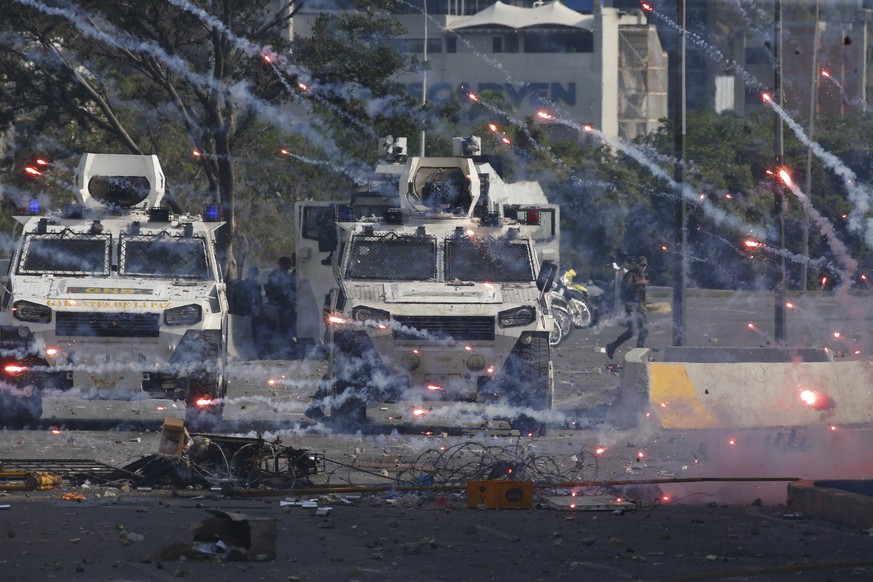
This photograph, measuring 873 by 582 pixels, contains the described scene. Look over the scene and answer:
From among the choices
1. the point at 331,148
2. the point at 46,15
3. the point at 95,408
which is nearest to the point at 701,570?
the point at 95,408

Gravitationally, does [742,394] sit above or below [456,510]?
above

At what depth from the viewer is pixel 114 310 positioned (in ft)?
54.7

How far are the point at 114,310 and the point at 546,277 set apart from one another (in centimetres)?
458

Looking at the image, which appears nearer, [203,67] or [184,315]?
[184,315]

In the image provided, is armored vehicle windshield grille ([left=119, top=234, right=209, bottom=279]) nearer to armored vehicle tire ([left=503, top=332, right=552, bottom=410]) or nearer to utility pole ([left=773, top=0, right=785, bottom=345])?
armored vehicle tire ([left=503, top=332, right=552, bottom=410])

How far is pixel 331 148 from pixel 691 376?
23231mm

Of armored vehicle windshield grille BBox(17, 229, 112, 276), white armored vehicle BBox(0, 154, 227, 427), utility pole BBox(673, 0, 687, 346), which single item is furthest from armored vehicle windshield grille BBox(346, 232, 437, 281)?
utility pole BBox(673, 0, 687, 346)

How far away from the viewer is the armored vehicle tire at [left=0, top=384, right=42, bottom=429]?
1694 cm

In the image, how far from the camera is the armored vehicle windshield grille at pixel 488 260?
17875mm

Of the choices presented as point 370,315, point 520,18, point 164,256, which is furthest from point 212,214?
point 520,18

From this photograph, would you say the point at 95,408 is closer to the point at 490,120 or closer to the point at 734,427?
the point at 734,427

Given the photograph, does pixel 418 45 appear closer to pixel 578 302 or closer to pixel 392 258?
pixel 578 302

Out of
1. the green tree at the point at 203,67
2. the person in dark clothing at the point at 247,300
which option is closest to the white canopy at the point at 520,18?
the green tree at the point at 203,67

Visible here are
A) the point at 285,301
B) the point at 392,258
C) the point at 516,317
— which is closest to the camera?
the point at 516,317
